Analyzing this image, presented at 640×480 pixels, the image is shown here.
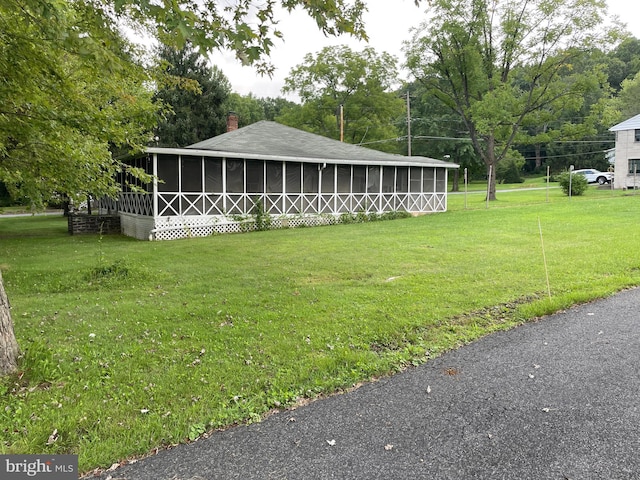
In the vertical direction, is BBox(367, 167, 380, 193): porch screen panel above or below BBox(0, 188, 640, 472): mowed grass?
above

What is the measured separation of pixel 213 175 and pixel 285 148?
11.3 feet

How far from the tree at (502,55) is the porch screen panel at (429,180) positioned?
573 cm

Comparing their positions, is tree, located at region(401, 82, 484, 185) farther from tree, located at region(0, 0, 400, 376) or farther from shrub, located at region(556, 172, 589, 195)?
tree, located at region(0, 0, 400, 376)

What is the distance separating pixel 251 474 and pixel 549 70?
28.5 meters

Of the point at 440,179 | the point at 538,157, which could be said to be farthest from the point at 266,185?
the point at 538,157

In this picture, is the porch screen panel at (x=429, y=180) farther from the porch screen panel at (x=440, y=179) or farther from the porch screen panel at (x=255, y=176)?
the porch screen panel at (x=255, y=176)

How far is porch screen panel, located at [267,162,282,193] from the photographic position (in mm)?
15159

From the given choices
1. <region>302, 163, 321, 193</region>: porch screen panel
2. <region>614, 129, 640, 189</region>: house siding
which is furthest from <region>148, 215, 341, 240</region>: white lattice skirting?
<region>614, 129, 640, 189</region>: house siding

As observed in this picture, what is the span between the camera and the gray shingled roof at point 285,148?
572 inches

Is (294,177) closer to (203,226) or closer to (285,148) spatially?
(285,148)

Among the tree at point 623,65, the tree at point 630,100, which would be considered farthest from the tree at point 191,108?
the tree at point 623,65

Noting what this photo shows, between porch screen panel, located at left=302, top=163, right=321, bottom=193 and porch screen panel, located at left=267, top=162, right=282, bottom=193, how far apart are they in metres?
1.04

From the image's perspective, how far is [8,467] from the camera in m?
2.29

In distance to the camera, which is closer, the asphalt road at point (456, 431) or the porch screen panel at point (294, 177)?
the asphalt road at point (456, 431)
